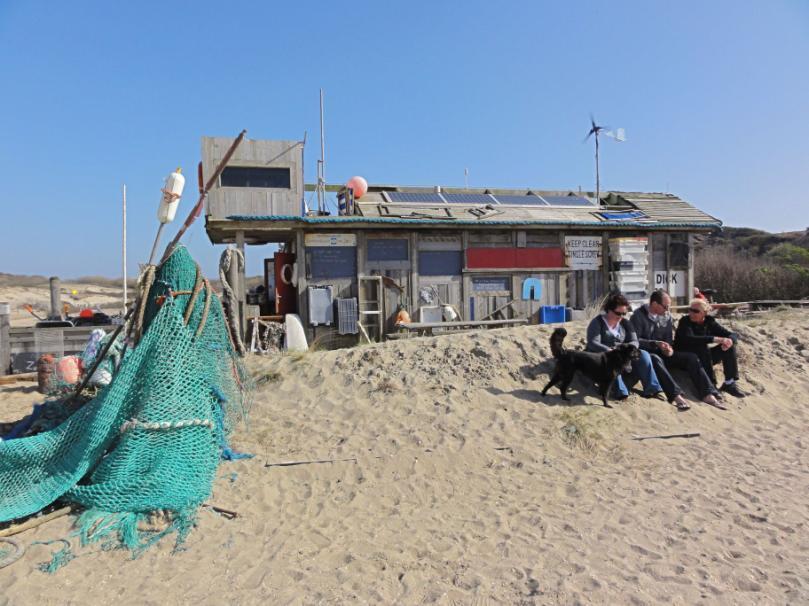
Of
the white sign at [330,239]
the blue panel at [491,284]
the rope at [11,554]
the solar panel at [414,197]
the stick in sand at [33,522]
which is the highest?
the solar panel at [414,197]

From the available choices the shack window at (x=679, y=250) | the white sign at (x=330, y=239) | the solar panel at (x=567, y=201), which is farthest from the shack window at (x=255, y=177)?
the shack window at (x=679, y=250)

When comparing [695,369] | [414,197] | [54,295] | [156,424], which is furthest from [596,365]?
[54,295]

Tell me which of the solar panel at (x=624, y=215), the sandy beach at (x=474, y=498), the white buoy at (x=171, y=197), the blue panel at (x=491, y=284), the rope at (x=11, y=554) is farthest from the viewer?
the solar panel at (x=624, y=215)

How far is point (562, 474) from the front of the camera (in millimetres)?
5152

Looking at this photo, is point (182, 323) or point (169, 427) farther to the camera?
point (182, 323)

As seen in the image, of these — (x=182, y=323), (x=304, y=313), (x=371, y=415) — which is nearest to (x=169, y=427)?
(x=182, y=323)

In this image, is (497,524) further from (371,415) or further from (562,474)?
(371,415)

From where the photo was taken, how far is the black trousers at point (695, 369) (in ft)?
23.1

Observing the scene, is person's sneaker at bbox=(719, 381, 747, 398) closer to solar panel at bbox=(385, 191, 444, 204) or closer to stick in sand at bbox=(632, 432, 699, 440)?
stick in sand at bbox=(632, 432, 699, 440)

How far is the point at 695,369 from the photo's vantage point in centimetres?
714

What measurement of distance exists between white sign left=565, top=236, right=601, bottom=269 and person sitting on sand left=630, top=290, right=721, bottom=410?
6.34 m

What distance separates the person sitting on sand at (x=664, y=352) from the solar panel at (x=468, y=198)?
756 cm

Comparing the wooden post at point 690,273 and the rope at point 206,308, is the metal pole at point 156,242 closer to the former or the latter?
the rope at point 206,308

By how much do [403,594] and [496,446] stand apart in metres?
2.55
